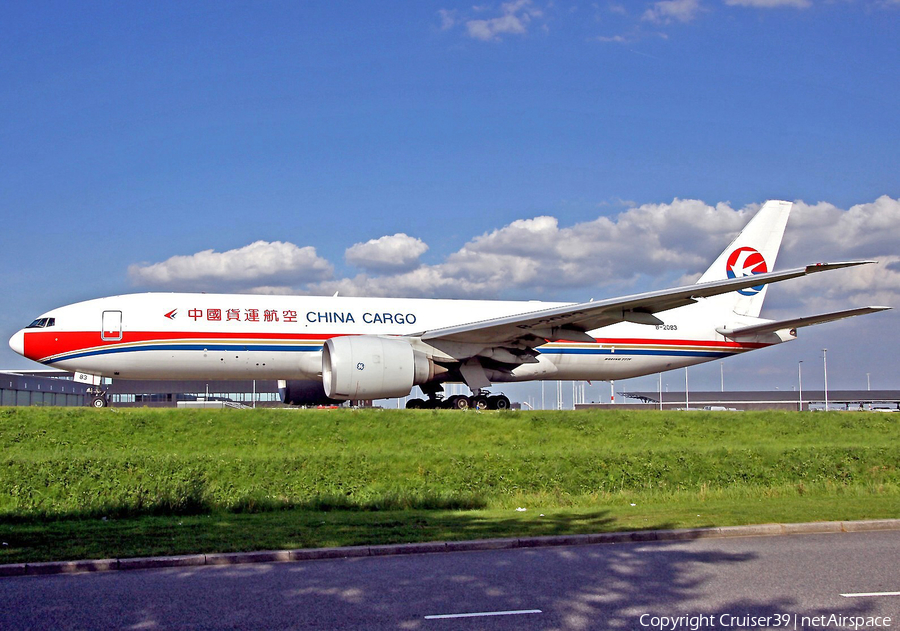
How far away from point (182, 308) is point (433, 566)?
17271mm

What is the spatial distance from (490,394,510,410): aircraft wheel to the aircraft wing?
1.98m

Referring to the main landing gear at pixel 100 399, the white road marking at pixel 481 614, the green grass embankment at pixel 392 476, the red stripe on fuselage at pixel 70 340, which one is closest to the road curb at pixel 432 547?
the green grass embankment at pixel 392 476

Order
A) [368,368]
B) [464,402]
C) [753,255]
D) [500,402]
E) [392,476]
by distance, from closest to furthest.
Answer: [392,476], [368,368], [464,402], [500,402], [753,255]

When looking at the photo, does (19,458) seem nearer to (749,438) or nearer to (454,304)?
(454,304)

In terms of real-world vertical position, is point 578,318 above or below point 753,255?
below

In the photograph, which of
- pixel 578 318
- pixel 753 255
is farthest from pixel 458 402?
pixel 753 255

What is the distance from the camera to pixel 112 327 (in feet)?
78.7

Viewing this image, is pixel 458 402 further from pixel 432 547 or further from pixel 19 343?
pixel 432 547

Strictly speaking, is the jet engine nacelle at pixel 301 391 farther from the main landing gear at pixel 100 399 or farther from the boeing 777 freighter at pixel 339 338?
the main landing gear at pixel 100 399

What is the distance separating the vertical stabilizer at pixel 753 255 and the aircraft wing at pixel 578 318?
306 inches

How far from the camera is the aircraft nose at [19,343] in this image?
2405 centimetres

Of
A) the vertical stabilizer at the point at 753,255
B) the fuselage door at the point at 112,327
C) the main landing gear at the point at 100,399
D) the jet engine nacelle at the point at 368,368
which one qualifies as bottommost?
the main landing gear at the point at 100,399

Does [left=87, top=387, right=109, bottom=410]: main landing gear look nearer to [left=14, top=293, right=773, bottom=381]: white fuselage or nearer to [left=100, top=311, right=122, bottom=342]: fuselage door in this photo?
[left=14, top=293, right=773, bottom=381]: white fuselage

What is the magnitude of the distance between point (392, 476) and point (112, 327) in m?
11.4
